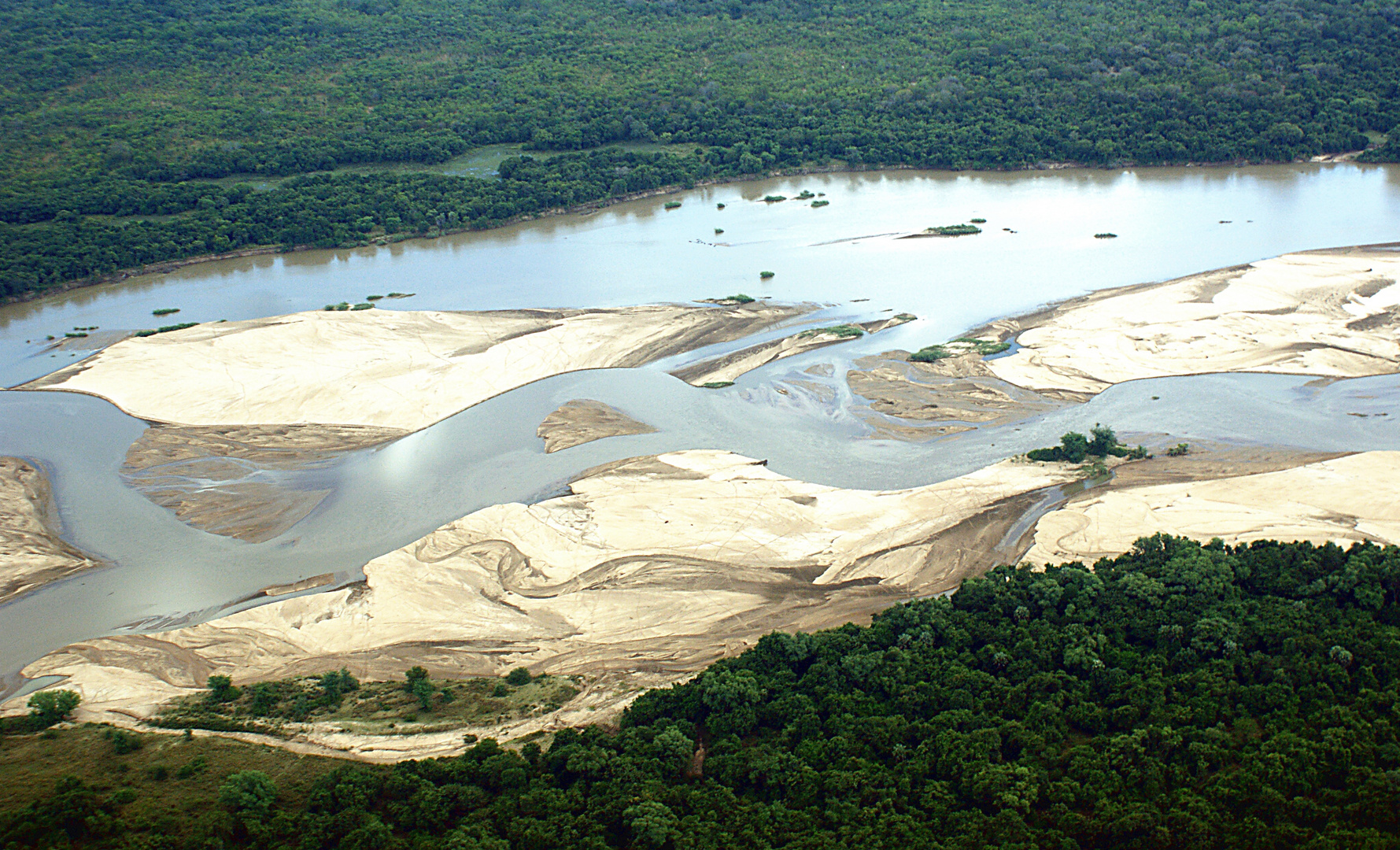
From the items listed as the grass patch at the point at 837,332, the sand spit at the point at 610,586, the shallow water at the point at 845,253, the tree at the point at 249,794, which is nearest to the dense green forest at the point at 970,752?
the tree at the point at 249,794

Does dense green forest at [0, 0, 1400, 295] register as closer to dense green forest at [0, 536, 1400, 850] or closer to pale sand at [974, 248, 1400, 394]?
pale sand at [974, 248, 1400, 394]

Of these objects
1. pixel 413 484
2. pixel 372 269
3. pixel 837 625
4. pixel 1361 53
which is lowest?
pixel 837 625

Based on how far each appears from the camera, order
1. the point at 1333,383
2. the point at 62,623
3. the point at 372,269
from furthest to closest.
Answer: the point at 372,269 < the point at 1333,383 < the point at 62,623

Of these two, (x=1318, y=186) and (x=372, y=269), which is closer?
(x=372, y=269)

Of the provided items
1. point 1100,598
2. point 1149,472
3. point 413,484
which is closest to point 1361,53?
point 1149,472

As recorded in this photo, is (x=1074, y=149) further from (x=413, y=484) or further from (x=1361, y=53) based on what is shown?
(x=413, y=484)

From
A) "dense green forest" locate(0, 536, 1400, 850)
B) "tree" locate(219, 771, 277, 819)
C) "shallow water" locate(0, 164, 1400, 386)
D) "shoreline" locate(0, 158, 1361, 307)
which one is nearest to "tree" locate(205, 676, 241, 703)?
"dense green forest" locate(0, 536, 1400, 850)
